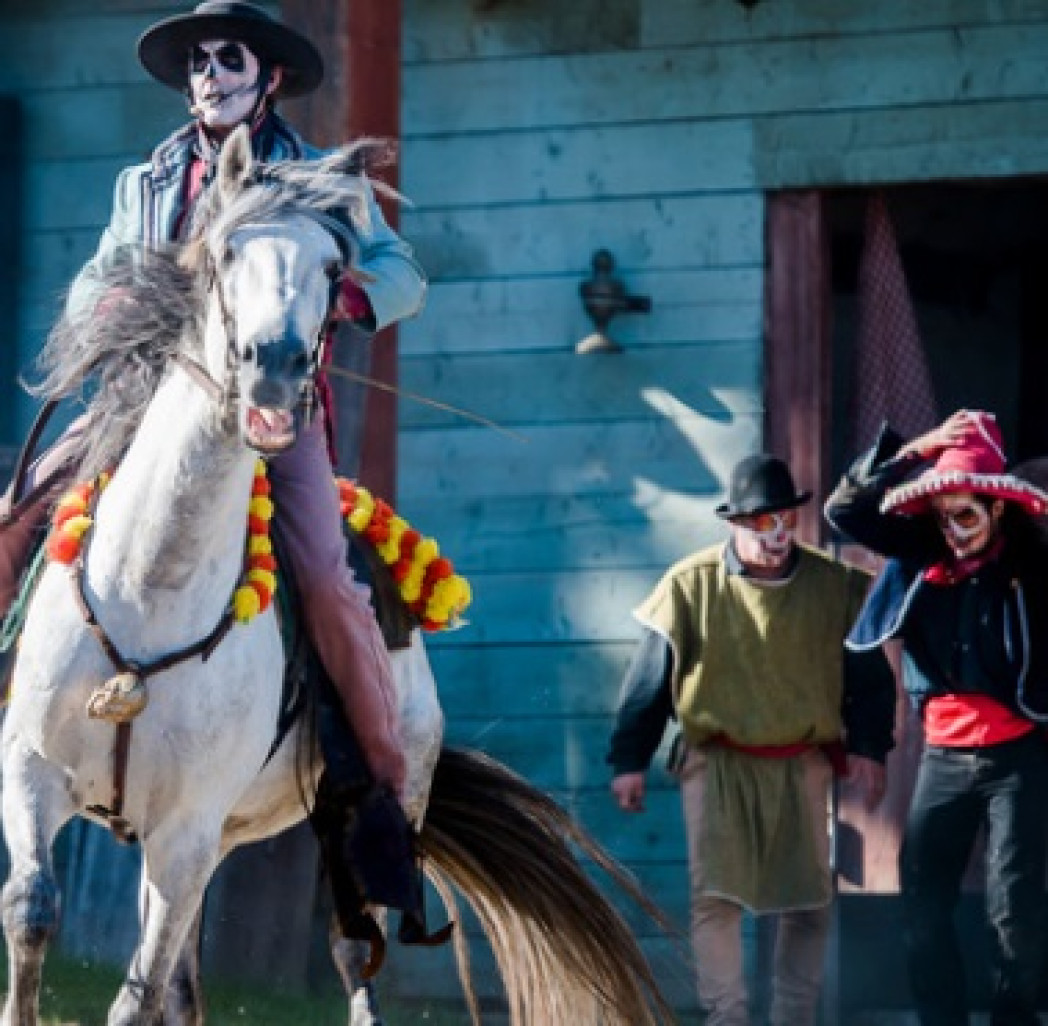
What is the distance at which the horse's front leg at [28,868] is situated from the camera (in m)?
6.54

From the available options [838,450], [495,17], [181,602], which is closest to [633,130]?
[495,17]

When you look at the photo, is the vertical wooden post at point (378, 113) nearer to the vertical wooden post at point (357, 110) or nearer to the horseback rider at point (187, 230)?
the vertical wooden post at point (357, 110)

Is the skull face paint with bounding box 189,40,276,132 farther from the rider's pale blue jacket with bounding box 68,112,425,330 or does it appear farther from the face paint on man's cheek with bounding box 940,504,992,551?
the face paint on man's cheek with bounding box 940,504,992,551

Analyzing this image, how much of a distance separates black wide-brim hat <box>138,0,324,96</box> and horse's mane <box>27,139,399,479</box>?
610 mm

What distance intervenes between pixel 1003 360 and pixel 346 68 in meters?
3.86

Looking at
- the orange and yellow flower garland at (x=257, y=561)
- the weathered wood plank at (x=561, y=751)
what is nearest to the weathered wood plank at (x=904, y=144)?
the weathered wood plank at (x=561, y=751)

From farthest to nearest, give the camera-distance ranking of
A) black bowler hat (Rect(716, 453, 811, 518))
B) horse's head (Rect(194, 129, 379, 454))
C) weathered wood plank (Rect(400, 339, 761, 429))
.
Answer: weathered wood plank (Rect(400, 339, 761, 429)), black bowler hat (Rect(716, 453, 811, 518)), horse's head (Rect(194, 129, 379, 454))

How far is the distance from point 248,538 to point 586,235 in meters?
4.58

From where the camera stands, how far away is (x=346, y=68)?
32.3 feet

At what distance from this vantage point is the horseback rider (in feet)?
23.0

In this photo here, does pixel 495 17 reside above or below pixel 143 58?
above

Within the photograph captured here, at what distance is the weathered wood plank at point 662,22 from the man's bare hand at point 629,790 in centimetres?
284

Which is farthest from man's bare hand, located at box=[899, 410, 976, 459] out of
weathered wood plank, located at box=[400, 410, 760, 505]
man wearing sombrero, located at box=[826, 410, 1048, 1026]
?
weathered wood plank, located at box=[400, 410, 760, 505]

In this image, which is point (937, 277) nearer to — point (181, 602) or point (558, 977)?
point (558, 977)
